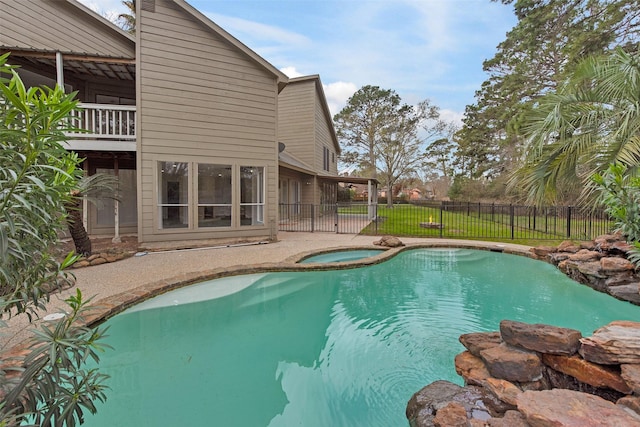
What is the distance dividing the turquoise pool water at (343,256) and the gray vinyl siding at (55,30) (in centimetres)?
832

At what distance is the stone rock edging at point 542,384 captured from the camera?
205cm

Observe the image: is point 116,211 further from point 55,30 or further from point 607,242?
point 607,242

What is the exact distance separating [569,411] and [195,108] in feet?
31.5

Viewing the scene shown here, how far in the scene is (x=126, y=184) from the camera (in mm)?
10242

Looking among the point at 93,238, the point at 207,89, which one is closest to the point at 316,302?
the point at 207,89

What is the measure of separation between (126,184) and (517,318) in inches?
447

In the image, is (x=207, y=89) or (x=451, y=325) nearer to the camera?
(x=451, y=325)

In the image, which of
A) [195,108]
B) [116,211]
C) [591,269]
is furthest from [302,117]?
[591,269]

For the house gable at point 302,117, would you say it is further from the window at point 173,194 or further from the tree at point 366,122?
the tree at point 366,122

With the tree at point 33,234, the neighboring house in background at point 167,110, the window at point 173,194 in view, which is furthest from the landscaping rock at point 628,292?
the window at point 173,194

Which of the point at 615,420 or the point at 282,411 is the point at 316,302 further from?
the point at 615,420

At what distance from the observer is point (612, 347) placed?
254 centimetres

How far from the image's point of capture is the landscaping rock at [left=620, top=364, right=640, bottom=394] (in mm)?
2256

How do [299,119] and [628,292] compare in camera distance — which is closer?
[628,292]
